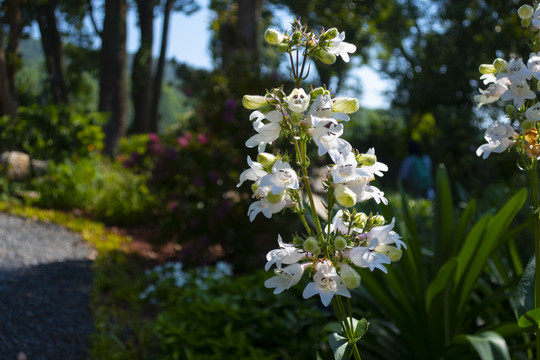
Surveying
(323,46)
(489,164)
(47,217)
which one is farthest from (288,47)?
(489,164)

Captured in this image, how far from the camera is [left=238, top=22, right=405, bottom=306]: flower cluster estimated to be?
997mm

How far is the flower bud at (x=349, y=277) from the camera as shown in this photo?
97 cm

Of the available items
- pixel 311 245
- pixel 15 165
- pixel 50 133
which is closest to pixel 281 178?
pixel 311 245

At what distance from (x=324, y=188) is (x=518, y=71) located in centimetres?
64

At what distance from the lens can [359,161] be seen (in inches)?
41.8

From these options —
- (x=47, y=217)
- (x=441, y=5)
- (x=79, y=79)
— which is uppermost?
(x=441, y=5)

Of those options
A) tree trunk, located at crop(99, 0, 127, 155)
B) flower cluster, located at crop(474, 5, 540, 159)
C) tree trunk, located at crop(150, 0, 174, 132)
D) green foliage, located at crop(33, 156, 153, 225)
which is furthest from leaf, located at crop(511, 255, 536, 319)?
tree trunk, located at crop(150, 0, 174, 132)

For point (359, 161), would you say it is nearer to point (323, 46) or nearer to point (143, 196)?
point (323, 46)

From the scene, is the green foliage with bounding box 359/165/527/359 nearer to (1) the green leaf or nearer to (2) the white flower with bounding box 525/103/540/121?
(1) the green leaf

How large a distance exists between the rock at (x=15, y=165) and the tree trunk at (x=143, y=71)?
23.1ft

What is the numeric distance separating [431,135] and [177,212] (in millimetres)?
7538

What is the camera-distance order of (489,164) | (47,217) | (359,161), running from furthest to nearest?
(489,164), (47,217), (359,161)

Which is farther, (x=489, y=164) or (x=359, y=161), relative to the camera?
(x=489, y=164)

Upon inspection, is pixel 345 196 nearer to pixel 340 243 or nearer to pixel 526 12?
pixel 340 243
